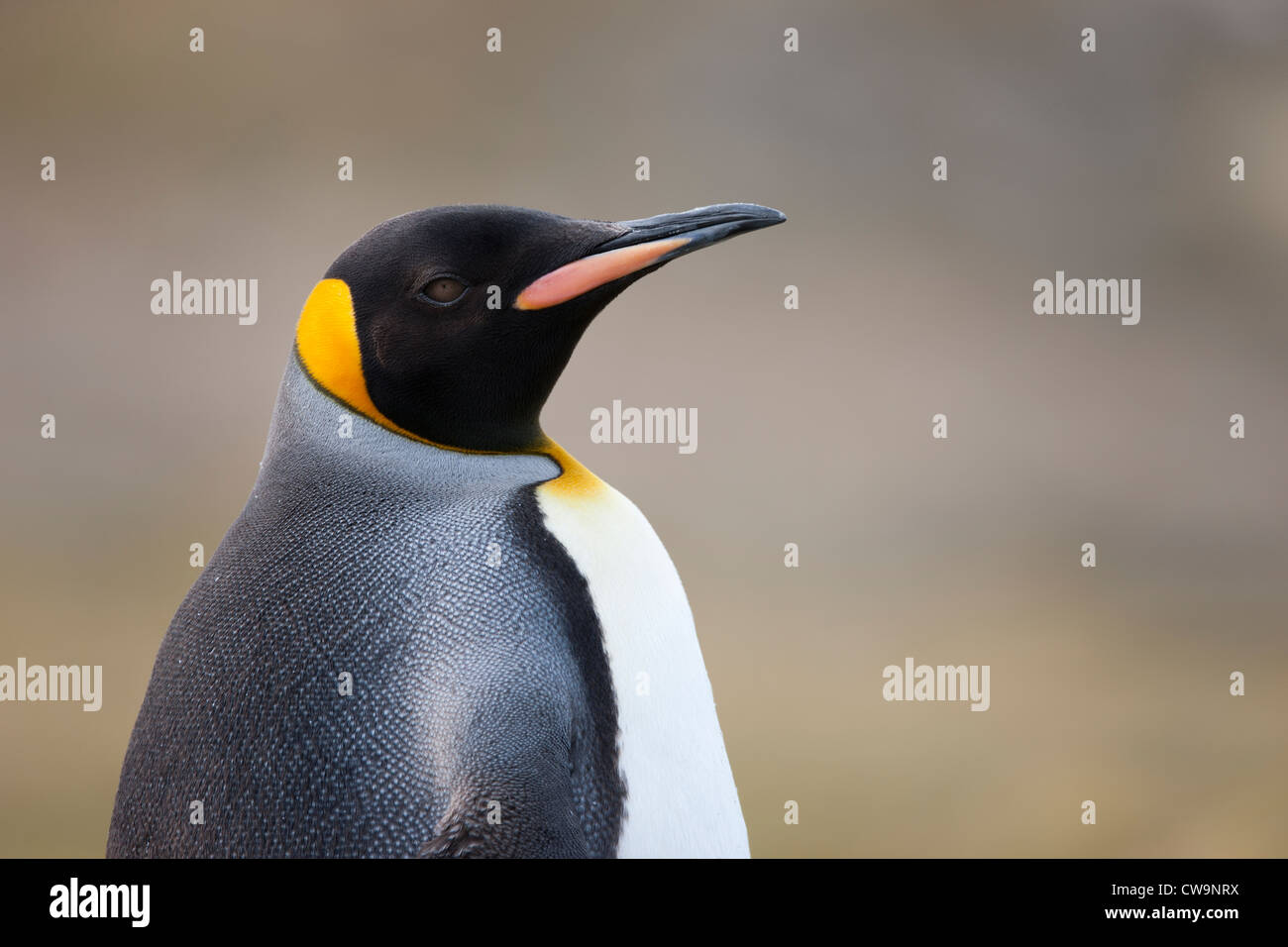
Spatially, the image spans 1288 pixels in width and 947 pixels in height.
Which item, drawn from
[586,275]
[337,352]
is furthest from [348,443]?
[586,275]

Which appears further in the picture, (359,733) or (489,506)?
(489,506)

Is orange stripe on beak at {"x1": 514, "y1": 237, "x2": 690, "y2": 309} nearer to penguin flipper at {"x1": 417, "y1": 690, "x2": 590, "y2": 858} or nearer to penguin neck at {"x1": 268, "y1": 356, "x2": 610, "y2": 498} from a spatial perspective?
penguin neck at {"x1": 268, "y1": 356, "x2": 610, "y2": 498}

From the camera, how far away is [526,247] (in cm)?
83

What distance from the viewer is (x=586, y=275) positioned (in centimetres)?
82

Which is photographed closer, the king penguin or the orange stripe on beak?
the king penguin

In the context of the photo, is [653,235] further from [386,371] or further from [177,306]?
[177,306]

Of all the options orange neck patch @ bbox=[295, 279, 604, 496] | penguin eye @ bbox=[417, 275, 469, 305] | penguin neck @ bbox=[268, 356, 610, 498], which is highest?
penguin eye @ bbox=[417, 275, 469, 305]

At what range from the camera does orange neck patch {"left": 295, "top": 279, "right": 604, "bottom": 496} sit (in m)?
0.84

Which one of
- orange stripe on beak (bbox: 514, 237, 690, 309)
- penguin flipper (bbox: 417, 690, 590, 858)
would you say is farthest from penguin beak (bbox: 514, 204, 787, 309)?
penguin flipper (bbox: 417, 690, 590, 858)

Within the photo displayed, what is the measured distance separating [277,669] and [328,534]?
10 cm

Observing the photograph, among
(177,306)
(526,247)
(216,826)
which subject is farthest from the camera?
(177,306)

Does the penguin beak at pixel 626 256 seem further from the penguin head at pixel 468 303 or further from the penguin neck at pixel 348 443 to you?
the penguin neck at pixel 348 443

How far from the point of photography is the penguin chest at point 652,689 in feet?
2.62
